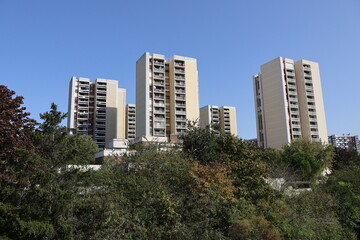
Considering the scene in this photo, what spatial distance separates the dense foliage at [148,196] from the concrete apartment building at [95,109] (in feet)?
214

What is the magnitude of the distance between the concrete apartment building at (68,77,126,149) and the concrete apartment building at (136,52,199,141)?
693 inches

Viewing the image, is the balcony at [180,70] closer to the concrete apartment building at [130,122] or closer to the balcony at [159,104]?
the balcony at [159,104]

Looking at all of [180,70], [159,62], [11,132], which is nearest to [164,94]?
[180,70]

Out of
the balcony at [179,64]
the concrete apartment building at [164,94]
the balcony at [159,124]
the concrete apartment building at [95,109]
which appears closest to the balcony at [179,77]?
the concrete apartment building at [164,94]

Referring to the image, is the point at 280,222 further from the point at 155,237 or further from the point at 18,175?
the point at 18,175

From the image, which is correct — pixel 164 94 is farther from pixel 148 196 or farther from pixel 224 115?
pixel 148 196

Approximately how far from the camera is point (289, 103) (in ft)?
217

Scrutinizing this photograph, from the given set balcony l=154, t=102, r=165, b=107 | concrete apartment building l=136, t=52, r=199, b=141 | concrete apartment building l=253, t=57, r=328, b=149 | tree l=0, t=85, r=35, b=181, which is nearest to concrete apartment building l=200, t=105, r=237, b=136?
concrete apartment building l=253, t=57, r=328, b=149

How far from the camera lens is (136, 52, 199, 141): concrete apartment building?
2566 inches

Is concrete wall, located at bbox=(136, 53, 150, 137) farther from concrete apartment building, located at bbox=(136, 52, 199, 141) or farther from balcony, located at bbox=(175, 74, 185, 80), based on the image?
balcony, located at bbox=(175, 74, 185, 80)

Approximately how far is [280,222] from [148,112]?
168ft

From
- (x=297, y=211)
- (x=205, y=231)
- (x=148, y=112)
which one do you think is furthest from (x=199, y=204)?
(x=148, y=112)

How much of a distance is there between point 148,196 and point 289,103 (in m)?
58.8

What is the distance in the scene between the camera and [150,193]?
43.6 feet
